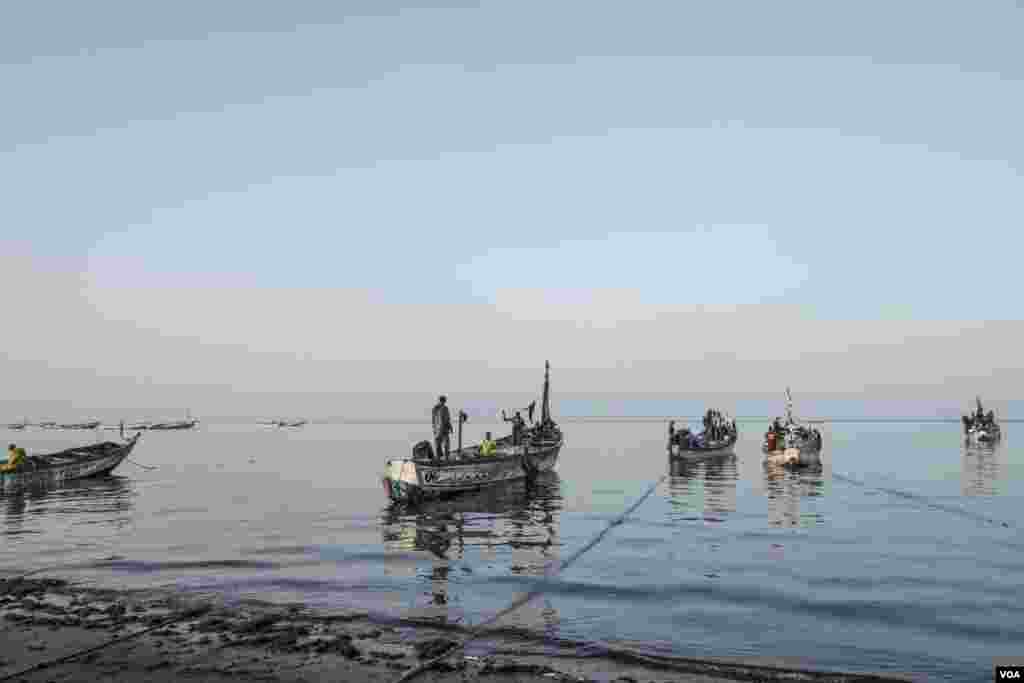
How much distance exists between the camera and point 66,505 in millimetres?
33438

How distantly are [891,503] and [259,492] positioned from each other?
33.0 metres

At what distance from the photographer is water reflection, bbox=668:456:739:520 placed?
102ft

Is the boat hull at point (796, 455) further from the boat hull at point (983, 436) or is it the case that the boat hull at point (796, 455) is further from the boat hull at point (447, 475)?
the boat hull at point (983, 436)

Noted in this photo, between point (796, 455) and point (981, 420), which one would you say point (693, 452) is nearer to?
point (796, 455)

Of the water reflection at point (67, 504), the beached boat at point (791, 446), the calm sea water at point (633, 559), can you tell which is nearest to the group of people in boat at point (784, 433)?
the beached boat at point (791, 446)

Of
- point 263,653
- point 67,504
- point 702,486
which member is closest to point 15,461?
point 67,504

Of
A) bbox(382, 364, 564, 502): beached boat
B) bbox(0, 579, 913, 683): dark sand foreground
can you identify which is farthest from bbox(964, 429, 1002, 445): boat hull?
bbox(0, 579, 913, 683): dark sand foreground

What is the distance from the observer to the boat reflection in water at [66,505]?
89.4 ft

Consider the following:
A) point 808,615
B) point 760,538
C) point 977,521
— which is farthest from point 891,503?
point 808,615

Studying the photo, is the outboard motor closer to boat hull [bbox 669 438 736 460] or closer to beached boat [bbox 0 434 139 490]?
beached boat [bbox 0 434 139 490]

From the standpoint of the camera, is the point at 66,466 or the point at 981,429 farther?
the point at 981,429

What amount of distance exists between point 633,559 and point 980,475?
4272 centimetres

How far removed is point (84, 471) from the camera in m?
46.5

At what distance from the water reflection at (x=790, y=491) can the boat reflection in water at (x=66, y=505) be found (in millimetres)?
25240
